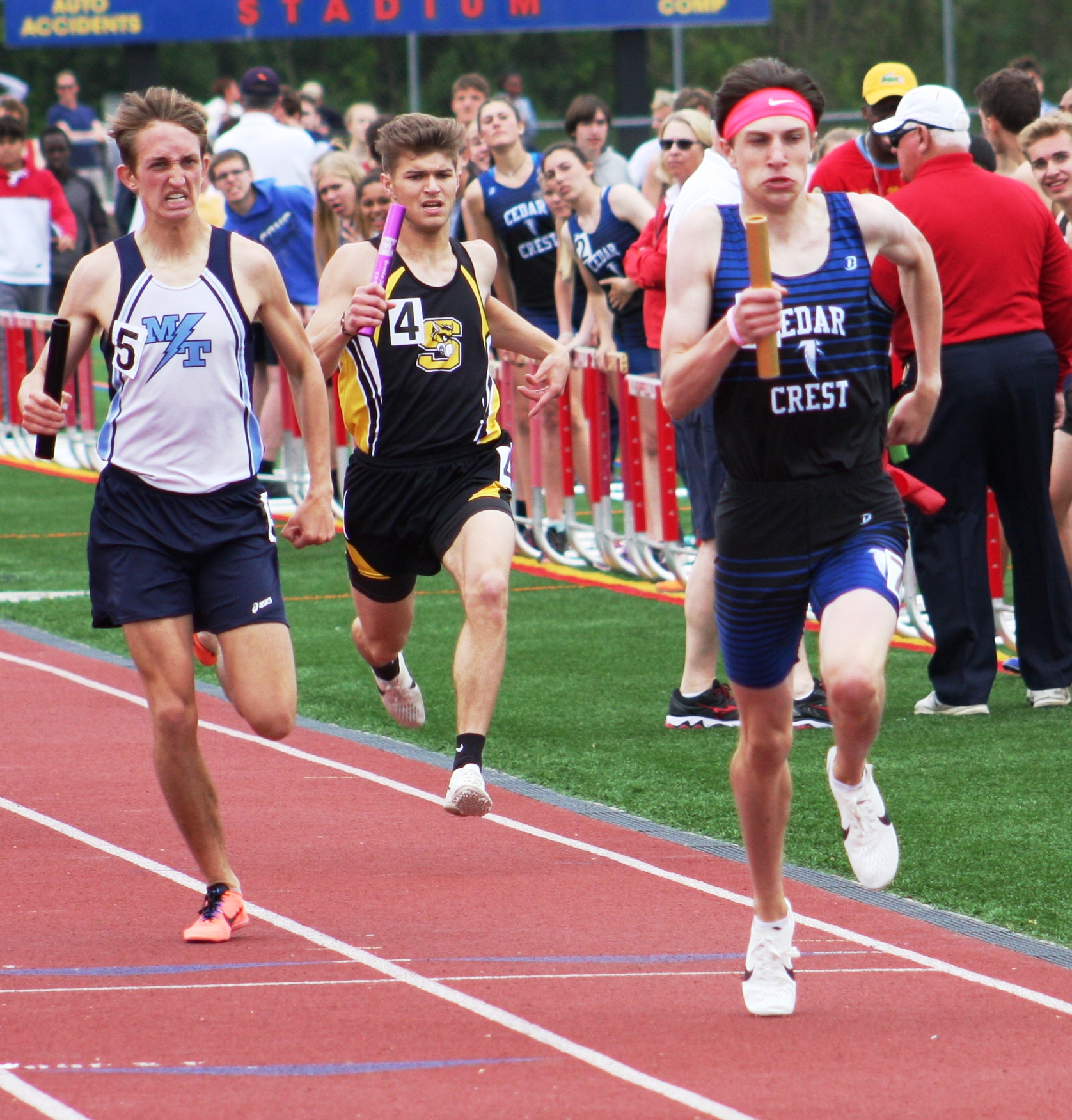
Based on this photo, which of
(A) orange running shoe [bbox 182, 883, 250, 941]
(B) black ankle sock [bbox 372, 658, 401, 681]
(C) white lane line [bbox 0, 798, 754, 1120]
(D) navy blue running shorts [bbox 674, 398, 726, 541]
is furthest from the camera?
(D) navy blue running shorts [bbox 674, 398, 726, 541]

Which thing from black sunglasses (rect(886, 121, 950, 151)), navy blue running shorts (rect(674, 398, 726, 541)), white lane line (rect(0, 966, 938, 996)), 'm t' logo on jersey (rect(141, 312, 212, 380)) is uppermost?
black sunglasses (rect(886, 121, 950, 151))

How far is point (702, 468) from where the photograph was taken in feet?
26.8

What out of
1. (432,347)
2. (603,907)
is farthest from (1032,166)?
(603,907)

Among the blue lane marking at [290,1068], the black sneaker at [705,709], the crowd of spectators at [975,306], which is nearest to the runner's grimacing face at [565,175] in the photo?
the crowd of spectators at [975,306]

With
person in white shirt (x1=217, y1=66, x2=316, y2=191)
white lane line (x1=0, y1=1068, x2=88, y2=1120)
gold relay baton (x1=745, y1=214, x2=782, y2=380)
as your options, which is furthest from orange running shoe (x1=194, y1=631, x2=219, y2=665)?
person in white shirt (x1=217, y1=66, x2=316, y2=191)

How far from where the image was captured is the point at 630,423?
11156mm

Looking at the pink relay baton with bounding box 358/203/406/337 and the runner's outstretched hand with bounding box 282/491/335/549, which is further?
the pink relay baton with bounding box 358/203/406/337

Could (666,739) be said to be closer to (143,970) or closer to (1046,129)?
(1046,129)

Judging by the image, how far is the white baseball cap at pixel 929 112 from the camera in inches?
300

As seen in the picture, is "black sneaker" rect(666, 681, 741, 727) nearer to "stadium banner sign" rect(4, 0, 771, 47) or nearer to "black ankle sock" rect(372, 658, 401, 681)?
"black ankle sock" rect(372, 658, 401, 681)

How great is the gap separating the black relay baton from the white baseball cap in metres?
3.55

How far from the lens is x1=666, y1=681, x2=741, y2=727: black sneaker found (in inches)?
322

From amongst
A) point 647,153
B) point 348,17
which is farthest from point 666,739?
point 348,17

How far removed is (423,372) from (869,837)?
2.42 metres
